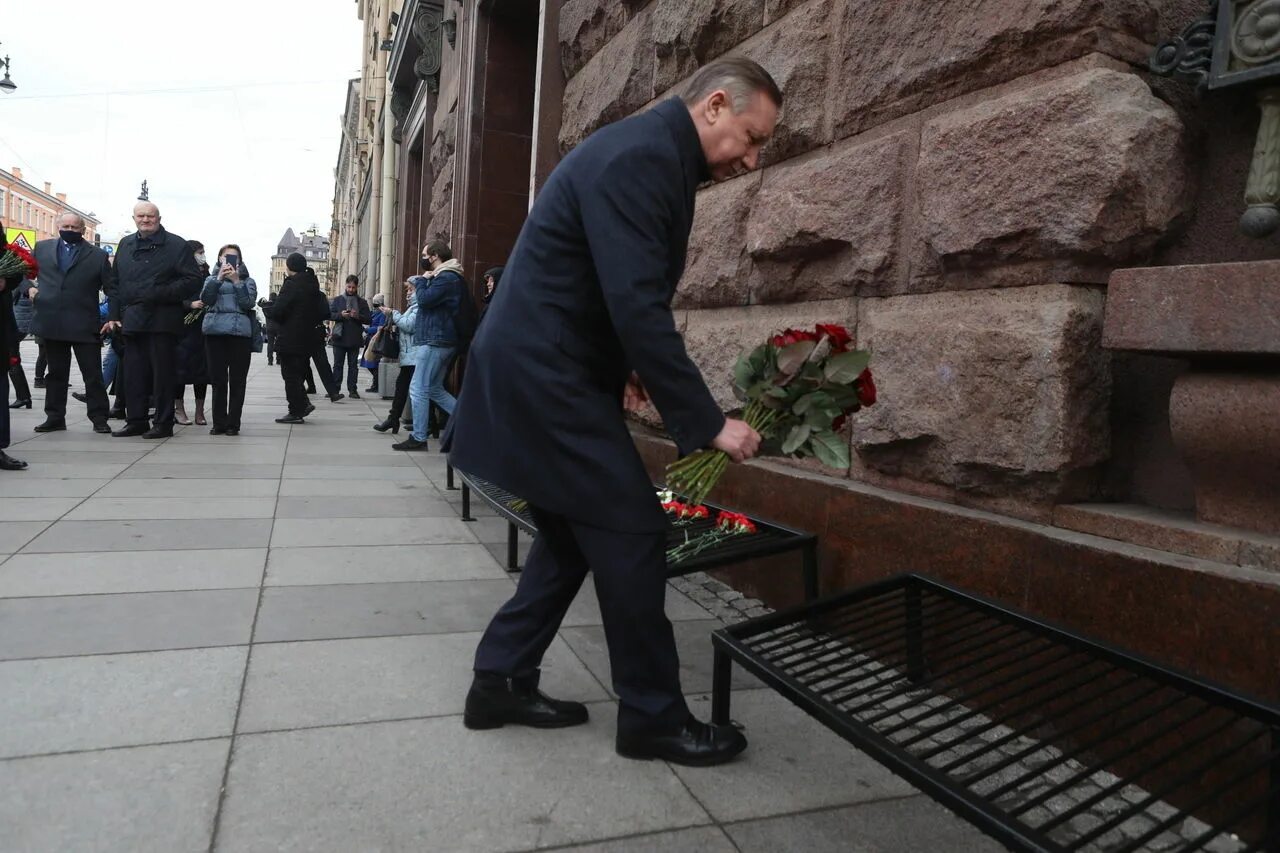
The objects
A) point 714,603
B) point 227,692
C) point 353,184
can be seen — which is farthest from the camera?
point 353,184

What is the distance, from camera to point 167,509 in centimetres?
506

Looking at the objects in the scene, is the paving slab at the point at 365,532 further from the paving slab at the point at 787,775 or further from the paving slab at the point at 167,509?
the paving slab at the point at 787,775

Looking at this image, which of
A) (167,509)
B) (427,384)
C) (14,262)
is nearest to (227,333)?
(427,384)

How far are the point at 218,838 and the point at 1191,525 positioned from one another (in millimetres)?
2271

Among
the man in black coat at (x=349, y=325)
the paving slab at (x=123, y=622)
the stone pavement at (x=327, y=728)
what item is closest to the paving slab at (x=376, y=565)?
the stone pavement at (x=327, y=728)

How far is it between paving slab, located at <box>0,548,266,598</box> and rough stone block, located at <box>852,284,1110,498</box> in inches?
99.3

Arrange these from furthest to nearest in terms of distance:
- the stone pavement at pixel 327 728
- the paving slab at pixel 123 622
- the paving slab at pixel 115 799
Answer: the paving slab at pixel 123 622 → the stone pavement at pixel 327 728 → the paving slab at pixel 115 799

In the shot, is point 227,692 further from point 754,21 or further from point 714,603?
point 754,21

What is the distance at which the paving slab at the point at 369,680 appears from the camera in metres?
2.48

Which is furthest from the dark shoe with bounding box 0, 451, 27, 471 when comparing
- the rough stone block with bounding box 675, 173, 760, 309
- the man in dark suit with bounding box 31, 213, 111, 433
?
the rough stone block with bounding box 675, 173, 760, 309

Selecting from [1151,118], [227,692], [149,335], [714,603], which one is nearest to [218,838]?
[227,692]

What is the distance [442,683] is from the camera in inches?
108

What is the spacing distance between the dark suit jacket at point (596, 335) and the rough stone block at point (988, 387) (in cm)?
101

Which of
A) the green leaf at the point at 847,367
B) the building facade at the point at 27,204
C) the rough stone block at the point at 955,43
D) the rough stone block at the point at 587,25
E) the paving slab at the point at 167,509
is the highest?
the building facade at the point at 27,204
